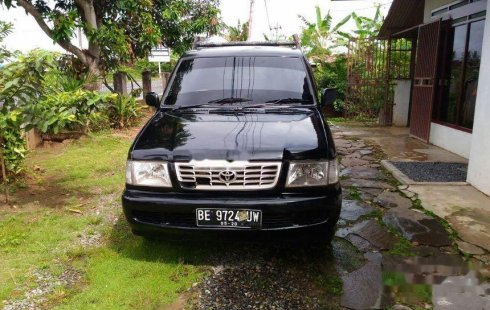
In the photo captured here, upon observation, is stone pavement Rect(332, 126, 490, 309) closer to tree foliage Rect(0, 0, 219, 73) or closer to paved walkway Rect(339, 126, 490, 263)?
paved walkway Rect(339, 126, 490, 263)

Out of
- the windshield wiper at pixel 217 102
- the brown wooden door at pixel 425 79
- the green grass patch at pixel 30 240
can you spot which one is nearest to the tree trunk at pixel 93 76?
the green grass patch at pixel 30 240

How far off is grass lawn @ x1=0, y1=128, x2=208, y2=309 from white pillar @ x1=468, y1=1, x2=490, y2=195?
3.64 m

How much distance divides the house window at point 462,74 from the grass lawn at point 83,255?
5.67m

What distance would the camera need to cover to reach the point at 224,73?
4.17m

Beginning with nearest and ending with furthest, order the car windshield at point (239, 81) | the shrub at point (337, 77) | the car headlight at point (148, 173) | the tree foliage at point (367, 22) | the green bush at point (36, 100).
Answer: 1. the car headlight at point (148, 173)
2. the green bush at point (36, 100)
3. the car windshield at point (239, 81)
4. the shrub at point (337, 77)
5. the tree foliage at point (367, 22)

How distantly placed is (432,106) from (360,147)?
1.64 meters

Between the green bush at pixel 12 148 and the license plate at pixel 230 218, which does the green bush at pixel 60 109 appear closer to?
the green bush at pixel 12 148

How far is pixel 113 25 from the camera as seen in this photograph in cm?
852

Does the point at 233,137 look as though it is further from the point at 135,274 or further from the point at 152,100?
the point at 152,100

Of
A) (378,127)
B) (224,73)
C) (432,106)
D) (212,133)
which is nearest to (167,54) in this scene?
(378,127)

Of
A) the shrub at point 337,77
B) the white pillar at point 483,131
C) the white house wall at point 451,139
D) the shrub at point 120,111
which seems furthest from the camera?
the shrub at point 337,77

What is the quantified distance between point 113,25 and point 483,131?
731cm

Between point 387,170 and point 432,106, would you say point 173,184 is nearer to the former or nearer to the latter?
point 387,170

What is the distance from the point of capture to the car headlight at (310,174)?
288 centimetres
